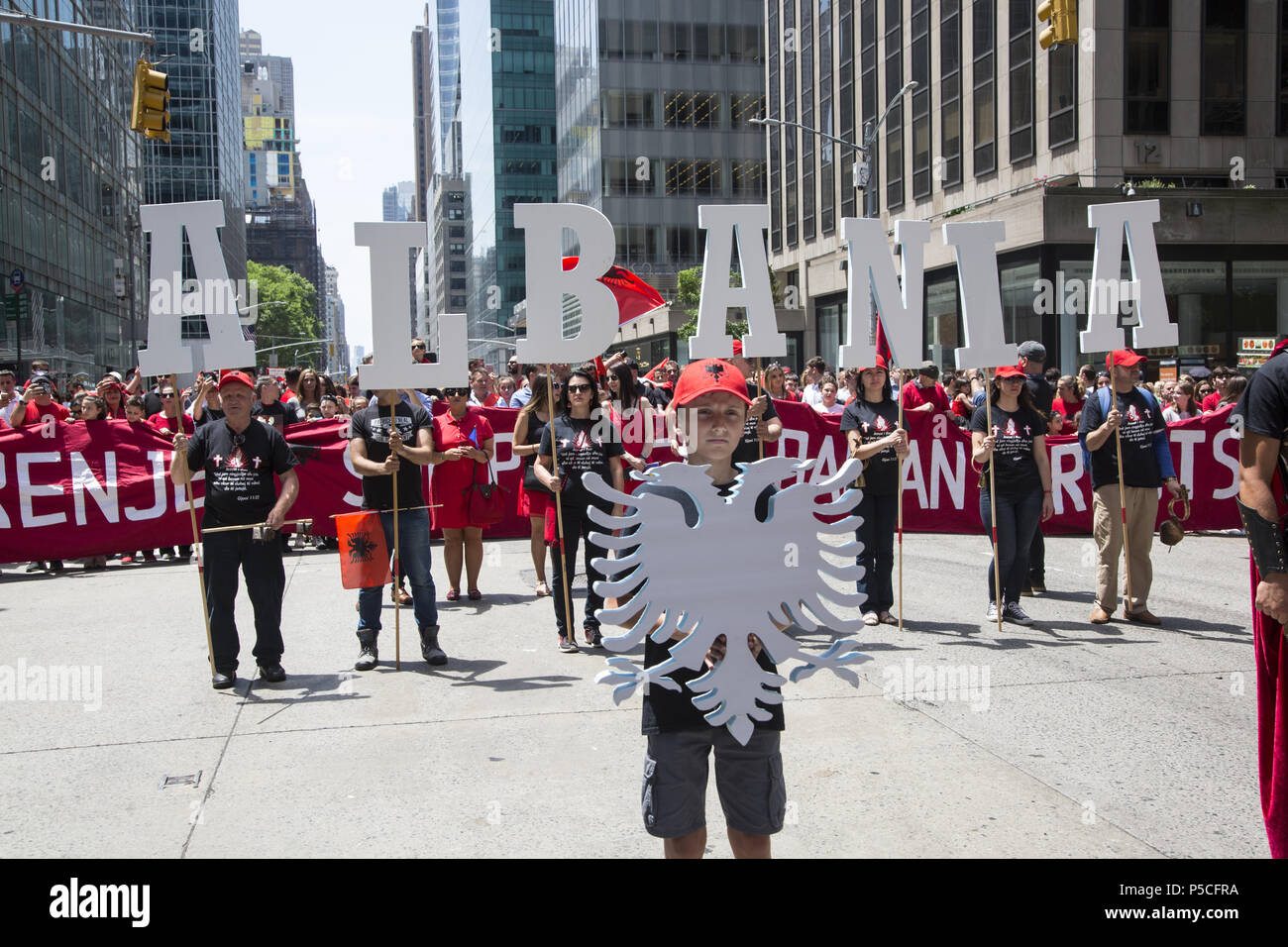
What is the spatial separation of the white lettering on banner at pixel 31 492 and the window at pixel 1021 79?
1115 inches

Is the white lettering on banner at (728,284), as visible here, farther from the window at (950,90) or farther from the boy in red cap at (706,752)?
the window at (950,90)

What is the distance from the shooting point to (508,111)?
346 feet

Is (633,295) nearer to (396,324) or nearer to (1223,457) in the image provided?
(1223,457)

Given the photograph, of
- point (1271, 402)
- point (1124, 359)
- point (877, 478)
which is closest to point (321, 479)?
point (877, 478)

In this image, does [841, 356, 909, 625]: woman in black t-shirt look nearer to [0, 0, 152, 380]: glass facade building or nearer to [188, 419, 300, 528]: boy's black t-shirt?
[188, 419, 300, 528]: boy's black t-shirt

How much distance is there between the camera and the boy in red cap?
3215 millimetres

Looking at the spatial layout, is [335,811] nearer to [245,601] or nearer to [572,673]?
[572,673]

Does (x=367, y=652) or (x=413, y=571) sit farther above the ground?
(x=413, y=571)

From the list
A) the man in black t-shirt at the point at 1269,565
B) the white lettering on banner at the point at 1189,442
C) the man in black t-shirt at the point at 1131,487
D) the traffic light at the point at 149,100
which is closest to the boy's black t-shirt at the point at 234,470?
the man in black t-shirt at the point at 1269,565

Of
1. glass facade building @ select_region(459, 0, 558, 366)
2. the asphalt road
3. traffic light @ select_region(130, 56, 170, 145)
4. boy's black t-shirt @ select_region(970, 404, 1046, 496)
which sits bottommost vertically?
the asphalt road

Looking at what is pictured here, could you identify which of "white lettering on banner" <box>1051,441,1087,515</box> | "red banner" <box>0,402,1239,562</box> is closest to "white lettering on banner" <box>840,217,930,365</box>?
"red banner" <box>0,402,1239,562</box>

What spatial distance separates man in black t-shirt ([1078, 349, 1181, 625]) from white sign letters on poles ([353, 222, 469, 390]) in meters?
4.90

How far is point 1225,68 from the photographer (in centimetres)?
3056

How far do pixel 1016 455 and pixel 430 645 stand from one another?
461cm
